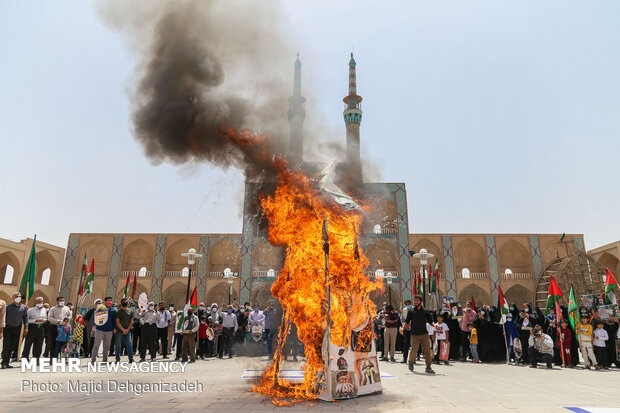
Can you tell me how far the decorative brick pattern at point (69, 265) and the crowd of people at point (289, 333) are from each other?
2555 cm

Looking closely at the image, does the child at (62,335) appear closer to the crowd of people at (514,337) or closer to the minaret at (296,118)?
the minaret at (296,118)

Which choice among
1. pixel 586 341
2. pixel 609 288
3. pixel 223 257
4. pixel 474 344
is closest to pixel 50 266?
pixel 223 257

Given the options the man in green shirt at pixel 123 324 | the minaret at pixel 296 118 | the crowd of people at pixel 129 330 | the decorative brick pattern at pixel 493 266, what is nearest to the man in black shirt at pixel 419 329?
the crowd of people at pixel 129 330

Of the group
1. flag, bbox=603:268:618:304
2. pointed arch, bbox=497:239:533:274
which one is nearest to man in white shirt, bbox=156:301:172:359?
flag, bbox=603:268:618:304

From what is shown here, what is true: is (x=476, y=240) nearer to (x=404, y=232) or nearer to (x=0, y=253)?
(x=404, y=232)

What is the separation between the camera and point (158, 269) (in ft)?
108

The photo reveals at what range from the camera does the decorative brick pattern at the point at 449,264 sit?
31188mm

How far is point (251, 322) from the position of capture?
41.1 feet

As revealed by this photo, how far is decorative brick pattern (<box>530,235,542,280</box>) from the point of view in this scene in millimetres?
31953

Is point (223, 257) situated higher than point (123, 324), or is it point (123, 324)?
point (223, 257)

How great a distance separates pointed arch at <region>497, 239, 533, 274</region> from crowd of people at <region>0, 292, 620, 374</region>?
24509 millimetres

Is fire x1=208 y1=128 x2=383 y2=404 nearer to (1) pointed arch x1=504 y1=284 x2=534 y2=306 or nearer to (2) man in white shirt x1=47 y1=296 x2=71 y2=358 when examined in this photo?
(2) man in white shirt x1=47 y1=296 x2=71 y2=358

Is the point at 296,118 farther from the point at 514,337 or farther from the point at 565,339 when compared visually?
the point at 565,339

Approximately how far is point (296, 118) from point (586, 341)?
30.1ft
